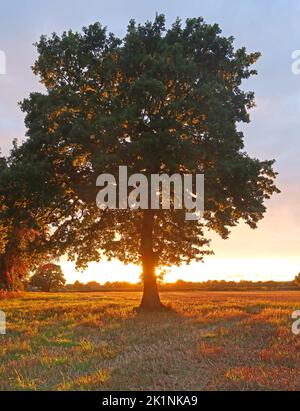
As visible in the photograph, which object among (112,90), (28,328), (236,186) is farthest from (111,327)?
(112,90)

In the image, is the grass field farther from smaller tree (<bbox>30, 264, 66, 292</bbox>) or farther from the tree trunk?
smaller tree (<bbox>30, 264, 66, 292</bbox>)

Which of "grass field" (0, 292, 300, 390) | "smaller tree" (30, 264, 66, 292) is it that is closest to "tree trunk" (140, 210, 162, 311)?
"grass field" (0, 292, 300, 390)

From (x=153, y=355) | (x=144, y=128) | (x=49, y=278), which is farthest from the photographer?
(x=49, y=278)

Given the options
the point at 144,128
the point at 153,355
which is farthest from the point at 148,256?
the point at 153,355

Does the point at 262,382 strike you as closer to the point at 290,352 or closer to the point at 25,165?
the point at 290,352

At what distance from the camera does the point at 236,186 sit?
29.7m

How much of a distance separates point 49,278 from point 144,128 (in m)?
69.0

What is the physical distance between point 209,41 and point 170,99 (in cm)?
503

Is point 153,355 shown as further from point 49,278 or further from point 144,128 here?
point 49,278

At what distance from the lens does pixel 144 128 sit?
30188 millimetres

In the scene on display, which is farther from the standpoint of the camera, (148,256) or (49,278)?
(49,278)

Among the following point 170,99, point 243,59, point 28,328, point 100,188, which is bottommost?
point 28,328

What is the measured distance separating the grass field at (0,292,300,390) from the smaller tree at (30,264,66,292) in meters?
69.3
